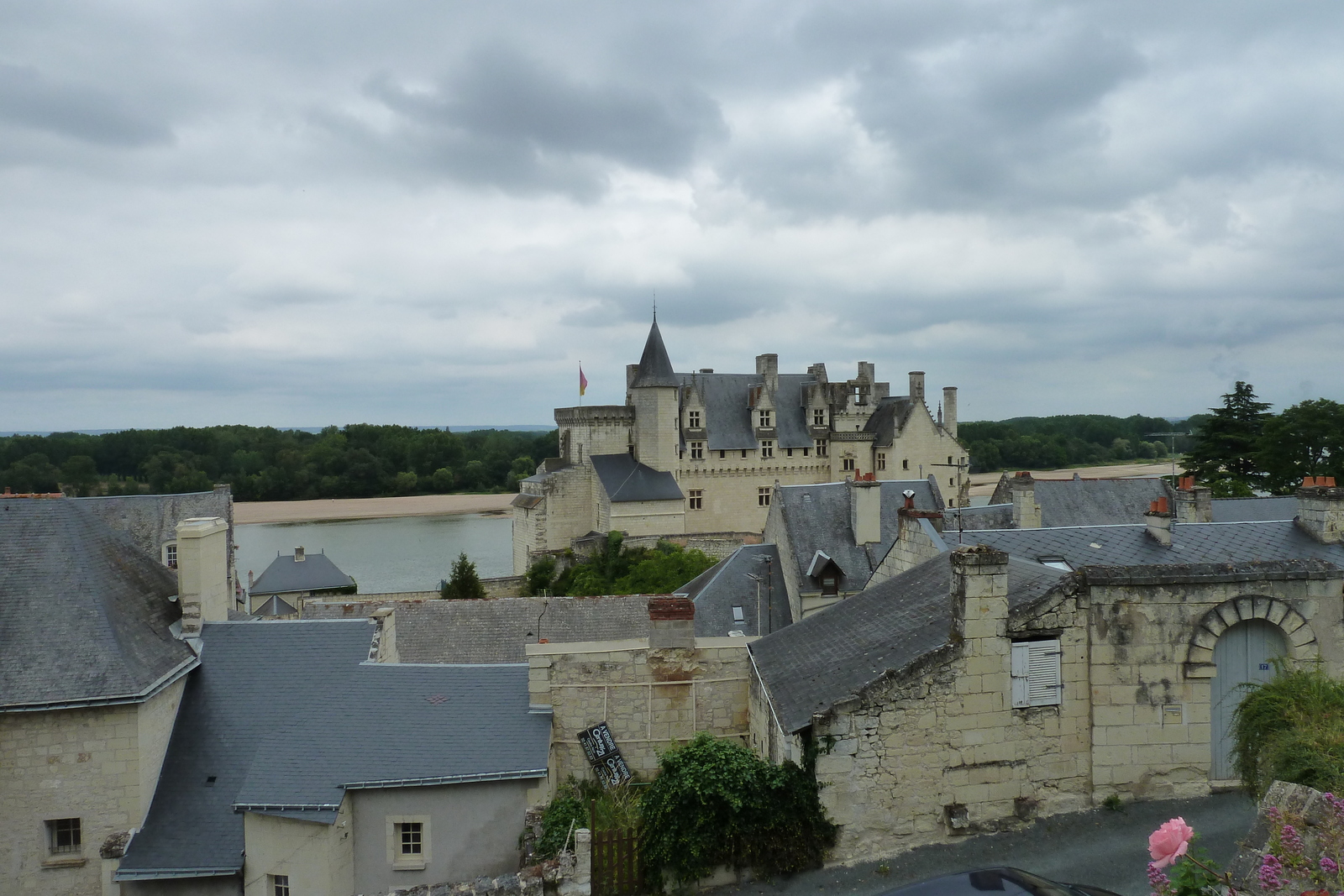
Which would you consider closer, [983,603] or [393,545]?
[983,603]

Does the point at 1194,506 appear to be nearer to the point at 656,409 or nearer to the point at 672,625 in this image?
the point at 672,625

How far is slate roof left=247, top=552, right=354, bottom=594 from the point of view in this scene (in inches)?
1313

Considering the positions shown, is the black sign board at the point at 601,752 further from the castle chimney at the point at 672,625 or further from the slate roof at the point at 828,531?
the slate roof at the point at 828,531

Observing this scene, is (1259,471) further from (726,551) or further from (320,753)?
(320,753)

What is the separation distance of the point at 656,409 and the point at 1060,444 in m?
76.4

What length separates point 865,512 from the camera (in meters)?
21.3

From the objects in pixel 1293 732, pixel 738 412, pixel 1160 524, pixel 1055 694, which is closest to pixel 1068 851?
pixel 1055 694

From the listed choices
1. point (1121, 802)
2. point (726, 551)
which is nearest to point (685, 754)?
point (1121, 802)

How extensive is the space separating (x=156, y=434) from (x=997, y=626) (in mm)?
108843

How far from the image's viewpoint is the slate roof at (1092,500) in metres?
23.6

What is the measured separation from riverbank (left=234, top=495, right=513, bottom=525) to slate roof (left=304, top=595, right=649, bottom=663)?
59290 mm

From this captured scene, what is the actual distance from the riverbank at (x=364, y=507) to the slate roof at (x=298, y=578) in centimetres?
4232

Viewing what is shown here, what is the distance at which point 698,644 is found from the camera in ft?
34.8

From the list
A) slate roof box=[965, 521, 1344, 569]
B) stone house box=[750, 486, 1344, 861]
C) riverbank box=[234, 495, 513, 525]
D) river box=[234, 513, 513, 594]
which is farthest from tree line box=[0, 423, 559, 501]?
stone house box=[750, 486, 1344, 861]
